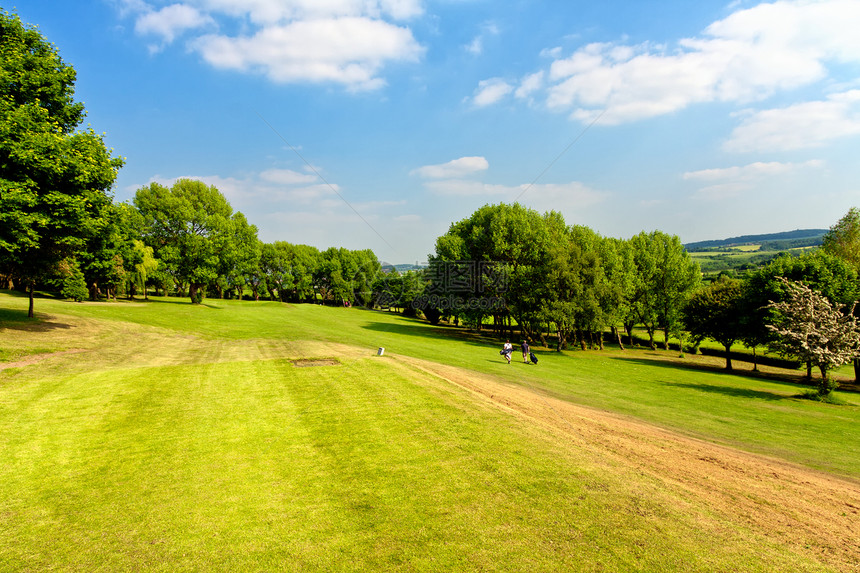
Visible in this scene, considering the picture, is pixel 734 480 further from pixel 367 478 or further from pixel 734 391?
pixel 734 391

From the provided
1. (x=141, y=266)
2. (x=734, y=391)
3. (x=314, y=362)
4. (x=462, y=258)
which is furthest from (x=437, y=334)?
(x=141, y=266)

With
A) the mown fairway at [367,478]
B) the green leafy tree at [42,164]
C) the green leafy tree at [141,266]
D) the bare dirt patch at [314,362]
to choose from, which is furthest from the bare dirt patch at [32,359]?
the green leafy tree at [141,266]

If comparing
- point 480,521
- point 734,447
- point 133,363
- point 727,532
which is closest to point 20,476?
point 480,521

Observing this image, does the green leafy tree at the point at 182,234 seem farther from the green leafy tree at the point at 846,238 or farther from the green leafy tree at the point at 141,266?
the green leafy tree at the point at 846,238

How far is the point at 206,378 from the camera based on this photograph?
1756cm

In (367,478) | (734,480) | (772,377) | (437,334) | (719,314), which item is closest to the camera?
(367,478)

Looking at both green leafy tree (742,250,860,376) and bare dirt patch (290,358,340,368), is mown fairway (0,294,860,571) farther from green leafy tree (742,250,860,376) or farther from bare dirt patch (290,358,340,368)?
green leafy tree (742,250,860,376)

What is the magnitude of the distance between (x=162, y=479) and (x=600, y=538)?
9645mm

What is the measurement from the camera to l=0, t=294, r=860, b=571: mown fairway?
6.70 metres

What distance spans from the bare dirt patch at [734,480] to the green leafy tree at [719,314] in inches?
1296

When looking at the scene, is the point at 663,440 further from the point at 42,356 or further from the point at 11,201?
the point at 11,201

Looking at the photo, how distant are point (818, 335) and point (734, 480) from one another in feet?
76.9

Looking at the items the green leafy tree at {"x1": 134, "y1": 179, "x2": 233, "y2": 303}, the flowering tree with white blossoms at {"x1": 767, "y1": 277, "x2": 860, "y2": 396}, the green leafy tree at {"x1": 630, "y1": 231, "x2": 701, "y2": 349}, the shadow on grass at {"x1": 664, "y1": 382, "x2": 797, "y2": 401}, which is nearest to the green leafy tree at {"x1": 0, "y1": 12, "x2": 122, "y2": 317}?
the green leafy tree at {"x1": 134, "y1": 179, "x2": 233, "y2": 303}

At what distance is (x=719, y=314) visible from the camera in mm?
41031
